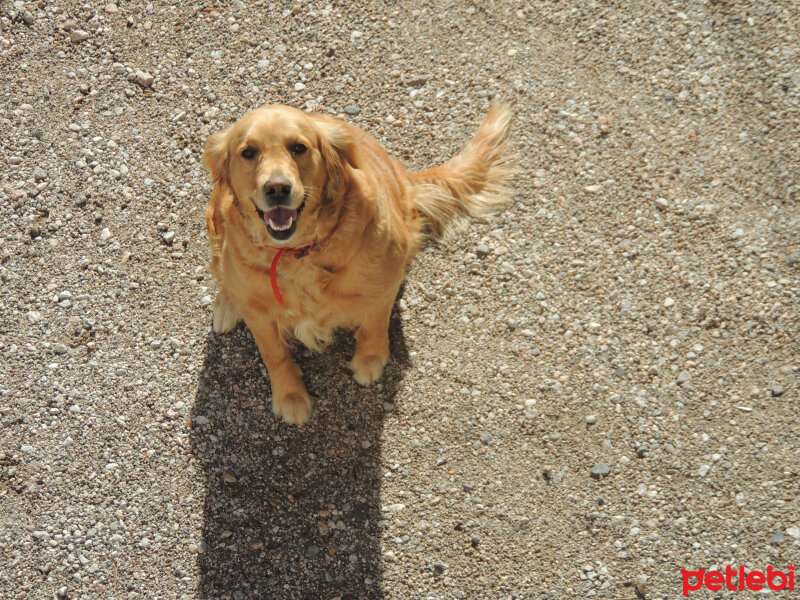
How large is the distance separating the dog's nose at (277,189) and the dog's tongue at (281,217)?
0.07 m

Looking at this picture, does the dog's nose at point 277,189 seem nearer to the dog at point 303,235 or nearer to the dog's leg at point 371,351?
the dog at point 303,235

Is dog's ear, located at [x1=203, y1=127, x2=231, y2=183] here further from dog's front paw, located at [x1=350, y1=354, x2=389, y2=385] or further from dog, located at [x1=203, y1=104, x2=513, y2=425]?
dog's front paw, located at [x1=350, y1=354, x2=389, y2=385]

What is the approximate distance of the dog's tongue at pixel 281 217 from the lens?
269cm

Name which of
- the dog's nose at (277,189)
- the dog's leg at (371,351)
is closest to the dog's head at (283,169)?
the dog's nose at (277,189)

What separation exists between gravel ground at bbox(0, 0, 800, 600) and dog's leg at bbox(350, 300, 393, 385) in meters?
0.10

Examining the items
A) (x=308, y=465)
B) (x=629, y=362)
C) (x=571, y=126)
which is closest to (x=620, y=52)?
(x=571, y=126)

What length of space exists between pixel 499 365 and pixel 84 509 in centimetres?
217

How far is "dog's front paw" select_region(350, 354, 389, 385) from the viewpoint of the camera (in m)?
3.63

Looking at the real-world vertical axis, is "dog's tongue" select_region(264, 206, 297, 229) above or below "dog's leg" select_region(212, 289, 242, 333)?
above

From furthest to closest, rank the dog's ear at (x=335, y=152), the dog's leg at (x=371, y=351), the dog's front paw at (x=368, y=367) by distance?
1. the dog's front paw at (x=368, y=367)
2. the dog's leg at (x=371, y=351)
3. the dog's ear at (x=335, y=152)

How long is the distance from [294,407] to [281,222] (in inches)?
47.3

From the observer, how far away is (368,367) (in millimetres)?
A: 3637

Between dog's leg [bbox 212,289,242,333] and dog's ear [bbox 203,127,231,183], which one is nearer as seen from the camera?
dog's ear [bbox 203,127,231,183]

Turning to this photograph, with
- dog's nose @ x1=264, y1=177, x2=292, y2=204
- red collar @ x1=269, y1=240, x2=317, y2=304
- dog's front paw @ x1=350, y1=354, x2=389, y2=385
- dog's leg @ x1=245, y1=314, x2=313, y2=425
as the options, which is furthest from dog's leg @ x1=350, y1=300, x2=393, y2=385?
dog's nose @ x1=264, y1=177, x2=292, y2=204
